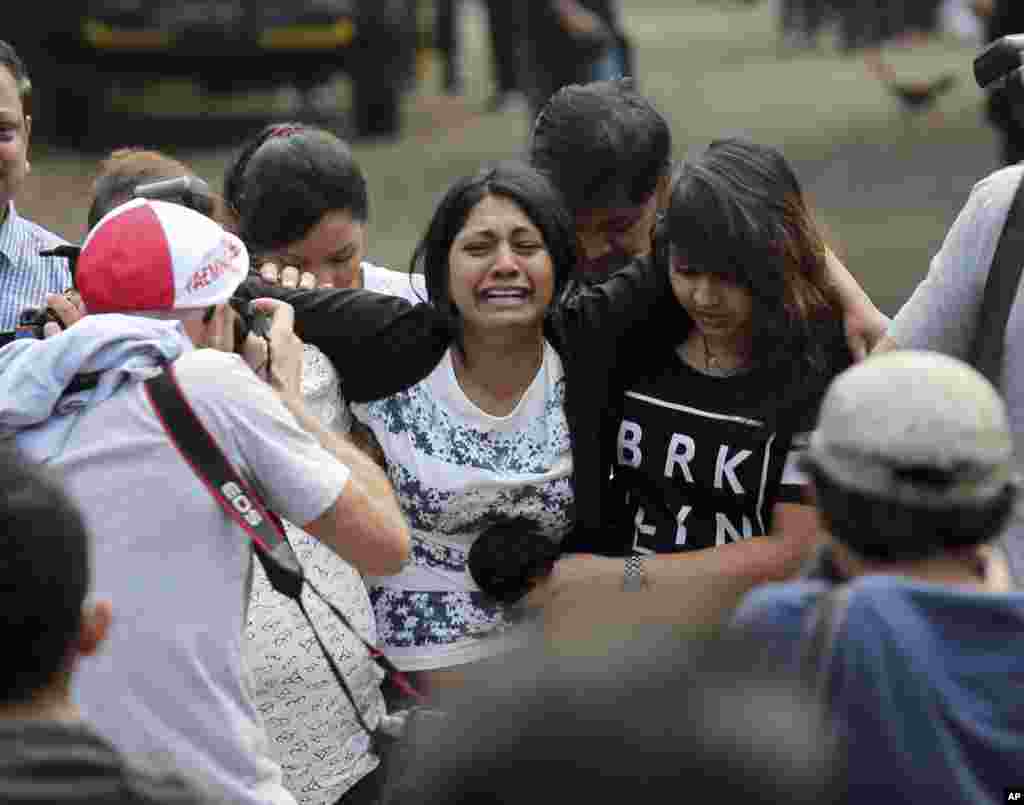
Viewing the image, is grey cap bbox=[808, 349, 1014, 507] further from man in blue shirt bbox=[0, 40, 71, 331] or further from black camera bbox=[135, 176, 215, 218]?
man in blue shirt bbox=[0, 40, 71, 331]

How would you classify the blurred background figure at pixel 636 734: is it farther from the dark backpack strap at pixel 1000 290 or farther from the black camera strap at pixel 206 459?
the dark backpack strap at pixel 1000 290

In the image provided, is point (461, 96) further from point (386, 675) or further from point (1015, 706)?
point (1015, 706)

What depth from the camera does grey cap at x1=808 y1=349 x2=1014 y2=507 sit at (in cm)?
218

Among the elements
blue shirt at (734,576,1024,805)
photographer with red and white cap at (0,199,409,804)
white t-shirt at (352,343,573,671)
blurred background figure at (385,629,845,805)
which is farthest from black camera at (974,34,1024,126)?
blurred background figure at (385,629,845,805)

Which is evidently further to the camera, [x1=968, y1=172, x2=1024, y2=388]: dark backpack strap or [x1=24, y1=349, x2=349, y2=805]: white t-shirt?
[x1=968, y1=172, x2=1024, y2=388]: dark backpack strap

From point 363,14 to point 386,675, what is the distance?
1166 centimetres

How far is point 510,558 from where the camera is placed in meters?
3.67

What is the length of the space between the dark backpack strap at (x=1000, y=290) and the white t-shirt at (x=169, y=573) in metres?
1.20

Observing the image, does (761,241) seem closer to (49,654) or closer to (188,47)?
(49,654)

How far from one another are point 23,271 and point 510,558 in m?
1.37

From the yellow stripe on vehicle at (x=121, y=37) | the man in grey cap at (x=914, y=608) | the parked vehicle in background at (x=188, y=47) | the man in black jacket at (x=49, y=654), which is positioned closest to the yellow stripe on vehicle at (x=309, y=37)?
the parked vehicle in background at (x=188, y=47)

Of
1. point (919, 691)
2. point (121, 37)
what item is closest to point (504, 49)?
point (121, 37)

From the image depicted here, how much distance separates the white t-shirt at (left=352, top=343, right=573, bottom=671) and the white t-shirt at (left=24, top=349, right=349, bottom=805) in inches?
32.0

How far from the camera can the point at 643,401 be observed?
3.74 metres
